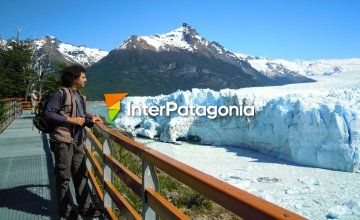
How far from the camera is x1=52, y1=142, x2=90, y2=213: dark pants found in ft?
12.3

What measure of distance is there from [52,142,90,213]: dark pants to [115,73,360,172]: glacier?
58.0 ft

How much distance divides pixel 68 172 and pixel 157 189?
1.78 meters

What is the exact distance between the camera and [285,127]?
880 inches

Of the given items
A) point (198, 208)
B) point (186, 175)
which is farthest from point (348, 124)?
point (186, 175)

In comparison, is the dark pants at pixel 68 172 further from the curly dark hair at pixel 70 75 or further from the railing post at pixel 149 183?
the railing post at pixel 149 183

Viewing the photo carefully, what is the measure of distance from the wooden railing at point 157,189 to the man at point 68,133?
22 centimetres

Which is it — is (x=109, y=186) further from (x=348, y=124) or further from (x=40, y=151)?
(x=348, y=124)

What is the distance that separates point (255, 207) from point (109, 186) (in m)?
2.50

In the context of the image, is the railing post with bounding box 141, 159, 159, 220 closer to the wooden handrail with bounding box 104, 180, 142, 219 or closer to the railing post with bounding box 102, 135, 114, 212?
the wooden handrail with bounding box 104, 180, 142, 219

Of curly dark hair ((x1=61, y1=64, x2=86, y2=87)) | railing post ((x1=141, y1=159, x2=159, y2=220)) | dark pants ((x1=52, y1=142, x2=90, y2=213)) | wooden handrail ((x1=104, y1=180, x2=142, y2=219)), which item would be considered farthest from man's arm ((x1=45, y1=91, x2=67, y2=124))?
railing post ((x1=141, y1=159, x2=159, y2=220))

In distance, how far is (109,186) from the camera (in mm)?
3531

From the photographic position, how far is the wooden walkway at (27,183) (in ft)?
14.1

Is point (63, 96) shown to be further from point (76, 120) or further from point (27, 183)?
point (27, 183)

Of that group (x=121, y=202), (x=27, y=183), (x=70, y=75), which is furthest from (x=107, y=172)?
(x=27, y=183)
